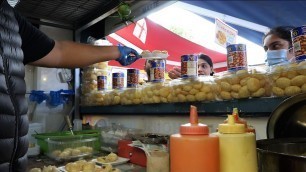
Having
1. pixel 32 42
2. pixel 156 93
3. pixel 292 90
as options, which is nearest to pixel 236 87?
pixel 292 90

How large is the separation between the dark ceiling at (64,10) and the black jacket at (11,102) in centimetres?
103

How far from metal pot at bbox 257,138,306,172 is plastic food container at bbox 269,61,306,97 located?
32 centimetres

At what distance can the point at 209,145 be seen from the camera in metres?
0.59

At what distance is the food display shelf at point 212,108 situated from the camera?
1099 mm

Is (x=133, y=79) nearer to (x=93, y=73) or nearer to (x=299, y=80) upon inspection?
(x=93, y=73)

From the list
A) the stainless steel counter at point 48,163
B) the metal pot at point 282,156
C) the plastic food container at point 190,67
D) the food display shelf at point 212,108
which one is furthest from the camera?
the plastic food container at point 190,67

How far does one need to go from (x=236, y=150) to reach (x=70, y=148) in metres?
1.35

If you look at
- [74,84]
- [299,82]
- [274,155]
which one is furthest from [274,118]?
[74,84]

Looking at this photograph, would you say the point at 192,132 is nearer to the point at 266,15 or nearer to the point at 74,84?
the point at 266,15

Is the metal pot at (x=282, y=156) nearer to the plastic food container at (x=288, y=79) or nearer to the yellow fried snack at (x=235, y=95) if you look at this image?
the plastic food container at (x=288, y=79)

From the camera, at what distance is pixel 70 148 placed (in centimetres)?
170

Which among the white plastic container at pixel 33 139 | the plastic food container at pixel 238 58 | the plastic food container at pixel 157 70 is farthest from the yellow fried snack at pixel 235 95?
the white plastic container at pixel 33 139

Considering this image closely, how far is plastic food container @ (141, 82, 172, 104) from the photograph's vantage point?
1.58m

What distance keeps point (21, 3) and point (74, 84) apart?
0.84 meters
